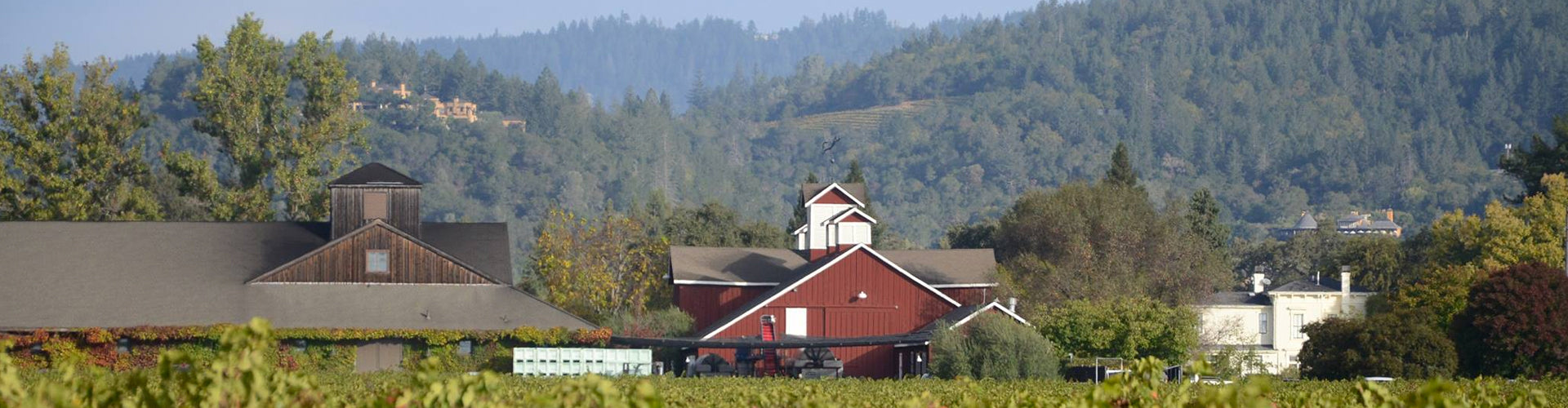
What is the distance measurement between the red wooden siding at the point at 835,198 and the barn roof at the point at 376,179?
15.7m

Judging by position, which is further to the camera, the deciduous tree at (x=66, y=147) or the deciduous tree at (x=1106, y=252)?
the deciduous tree at (x=66, y=147)

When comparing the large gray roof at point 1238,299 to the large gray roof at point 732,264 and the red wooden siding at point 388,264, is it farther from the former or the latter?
the red wooden siding at point 388,264

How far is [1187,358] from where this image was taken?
2303 inches

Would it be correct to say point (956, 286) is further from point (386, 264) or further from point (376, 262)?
point (376, 262)

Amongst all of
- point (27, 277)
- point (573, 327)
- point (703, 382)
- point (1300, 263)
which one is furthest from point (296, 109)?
point (1300, 263)

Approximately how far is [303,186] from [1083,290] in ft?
101

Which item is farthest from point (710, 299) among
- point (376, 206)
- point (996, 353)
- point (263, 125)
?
point (263, 125)

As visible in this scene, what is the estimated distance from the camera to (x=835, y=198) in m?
71.9

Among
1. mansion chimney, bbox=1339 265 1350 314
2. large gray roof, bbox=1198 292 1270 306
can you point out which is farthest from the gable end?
mansion chimney, bbox=1339 265 1350 314

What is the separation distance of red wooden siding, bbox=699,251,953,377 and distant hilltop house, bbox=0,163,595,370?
32.6 feet

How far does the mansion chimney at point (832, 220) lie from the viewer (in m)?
68.9

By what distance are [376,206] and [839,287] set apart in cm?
1483

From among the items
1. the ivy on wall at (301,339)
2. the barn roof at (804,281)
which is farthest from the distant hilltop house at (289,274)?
the barn roof at (804,281)

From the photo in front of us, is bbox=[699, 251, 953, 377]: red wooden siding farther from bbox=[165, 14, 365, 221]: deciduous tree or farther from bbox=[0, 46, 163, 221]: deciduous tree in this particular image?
bbox=[0, 46, 163, 221]: deciduous tree
